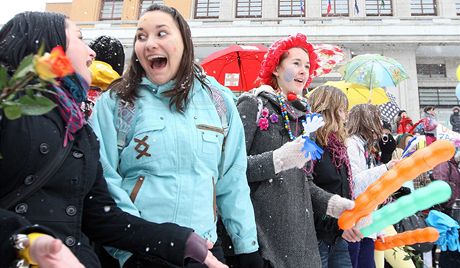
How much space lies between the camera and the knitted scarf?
3.57 metres

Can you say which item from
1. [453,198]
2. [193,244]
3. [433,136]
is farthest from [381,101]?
[193,244]

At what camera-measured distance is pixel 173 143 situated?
6.49ft

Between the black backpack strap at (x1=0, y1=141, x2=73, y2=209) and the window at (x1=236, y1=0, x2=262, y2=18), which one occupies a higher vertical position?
the window at (x1=236, y1=0, x2=262, y2=18)

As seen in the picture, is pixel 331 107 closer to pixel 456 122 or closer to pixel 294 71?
pixel 294 71

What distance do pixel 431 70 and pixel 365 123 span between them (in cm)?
1940

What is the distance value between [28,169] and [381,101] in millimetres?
8145

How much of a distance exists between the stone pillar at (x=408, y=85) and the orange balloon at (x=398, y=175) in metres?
17.4

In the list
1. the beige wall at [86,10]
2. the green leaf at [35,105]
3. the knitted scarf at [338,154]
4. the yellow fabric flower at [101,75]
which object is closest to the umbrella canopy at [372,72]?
the knitted scarf at [338,154]

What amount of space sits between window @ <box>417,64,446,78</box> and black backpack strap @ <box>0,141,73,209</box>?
22615mm

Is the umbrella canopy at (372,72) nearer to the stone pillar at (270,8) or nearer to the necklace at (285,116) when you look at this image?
the necklace at (285,116)

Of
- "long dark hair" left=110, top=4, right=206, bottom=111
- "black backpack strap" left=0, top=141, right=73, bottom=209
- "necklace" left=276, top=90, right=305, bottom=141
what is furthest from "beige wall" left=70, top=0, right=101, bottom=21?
"black backpack strap" left=0, top=141, right=73, bottom=209

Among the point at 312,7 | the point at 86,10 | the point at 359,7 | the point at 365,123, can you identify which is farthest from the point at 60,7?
the point at 365,123

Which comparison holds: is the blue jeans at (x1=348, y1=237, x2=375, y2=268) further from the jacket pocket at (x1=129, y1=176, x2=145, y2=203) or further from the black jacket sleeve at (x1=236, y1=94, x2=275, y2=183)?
the jacket pocket at (x1=129, y1=176, x2=145, y2=203)

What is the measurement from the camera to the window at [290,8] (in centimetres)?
2625
